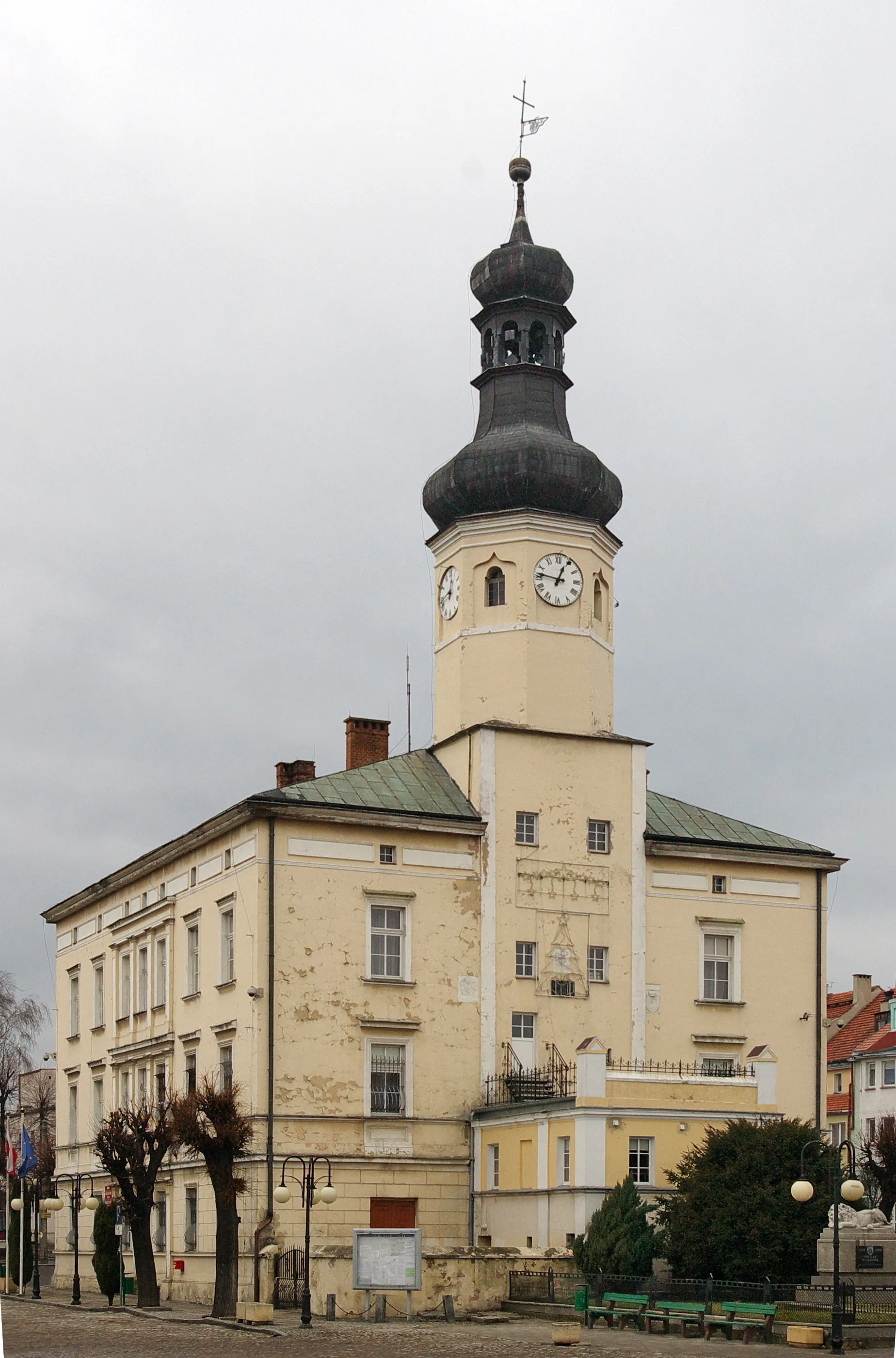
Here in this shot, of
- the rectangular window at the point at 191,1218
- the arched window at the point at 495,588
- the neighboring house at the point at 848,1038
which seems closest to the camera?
the rectangular window at the point at 191,1218

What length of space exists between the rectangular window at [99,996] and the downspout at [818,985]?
2073 cm

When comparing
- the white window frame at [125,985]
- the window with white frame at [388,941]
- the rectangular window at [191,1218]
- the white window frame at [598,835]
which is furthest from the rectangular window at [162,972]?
the white window frame at [598,835]

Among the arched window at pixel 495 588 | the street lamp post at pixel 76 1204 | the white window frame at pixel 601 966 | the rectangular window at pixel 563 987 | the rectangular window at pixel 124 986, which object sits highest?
the arched window at pixel 495 588

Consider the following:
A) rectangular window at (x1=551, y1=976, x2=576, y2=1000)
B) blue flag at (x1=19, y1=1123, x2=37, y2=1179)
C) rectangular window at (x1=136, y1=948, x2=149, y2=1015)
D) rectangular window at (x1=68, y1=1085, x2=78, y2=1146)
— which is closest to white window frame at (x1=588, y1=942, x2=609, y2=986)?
rectangular window at (x1=551, y1=976, x2=576, y2=1000)

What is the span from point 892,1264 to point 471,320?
28.3m

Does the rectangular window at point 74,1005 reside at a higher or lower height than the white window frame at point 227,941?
lower

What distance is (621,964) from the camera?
153 ft

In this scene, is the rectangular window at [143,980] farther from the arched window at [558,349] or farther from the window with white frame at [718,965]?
the arched window at [558,349]

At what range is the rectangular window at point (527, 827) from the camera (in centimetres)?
4650

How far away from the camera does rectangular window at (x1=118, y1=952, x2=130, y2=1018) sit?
2101 inches

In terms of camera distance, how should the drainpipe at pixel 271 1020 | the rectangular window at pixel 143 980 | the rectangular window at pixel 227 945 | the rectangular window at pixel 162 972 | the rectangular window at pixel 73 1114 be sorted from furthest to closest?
the rectangular window at pixel 73 1114, the rectangular window at pixel 143 980, the rectangular window at pixel 162 972, the rectangular window at pixel 227 945, the drainpipe at pixel 271 1020

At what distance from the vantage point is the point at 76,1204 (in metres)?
50.5

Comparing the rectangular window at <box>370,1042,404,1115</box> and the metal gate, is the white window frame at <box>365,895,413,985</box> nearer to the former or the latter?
the rectangular window at <box>370,1042,404,1115</box>

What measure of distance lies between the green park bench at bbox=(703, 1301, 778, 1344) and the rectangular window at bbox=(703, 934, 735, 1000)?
16.1m
